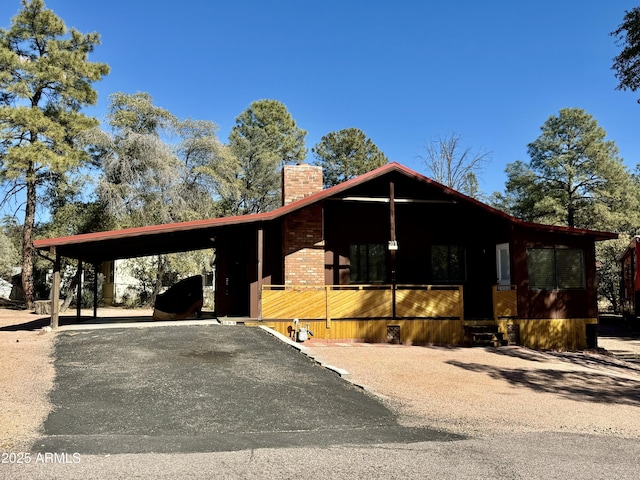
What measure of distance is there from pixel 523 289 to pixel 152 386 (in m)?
11.7

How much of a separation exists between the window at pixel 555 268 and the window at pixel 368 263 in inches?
176

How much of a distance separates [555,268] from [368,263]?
5.82 meters

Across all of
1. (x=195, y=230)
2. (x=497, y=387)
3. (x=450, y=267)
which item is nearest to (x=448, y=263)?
(x=450, y=267)

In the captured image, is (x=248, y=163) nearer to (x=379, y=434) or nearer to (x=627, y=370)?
(x=627, y=370)

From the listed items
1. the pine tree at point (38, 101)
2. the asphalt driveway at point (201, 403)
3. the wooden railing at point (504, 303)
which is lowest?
the asphalt driveway at point (201, 403)

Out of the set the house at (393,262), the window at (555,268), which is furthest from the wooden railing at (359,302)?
the window at (555,268)

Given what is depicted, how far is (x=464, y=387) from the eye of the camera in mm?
8781

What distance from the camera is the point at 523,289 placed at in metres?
15.3

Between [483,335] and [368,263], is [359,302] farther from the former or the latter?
[483,335]

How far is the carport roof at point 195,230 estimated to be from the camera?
Result: 515 inches

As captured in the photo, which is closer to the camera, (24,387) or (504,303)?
(24,387)

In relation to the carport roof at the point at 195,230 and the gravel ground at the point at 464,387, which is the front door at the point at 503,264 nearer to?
the carport roof at the point at 195,230

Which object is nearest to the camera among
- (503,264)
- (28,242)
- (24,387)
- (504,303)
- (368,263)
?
(24,387)

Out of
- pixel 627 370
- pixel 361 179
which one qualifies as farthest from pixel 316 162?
pixel 627 370
